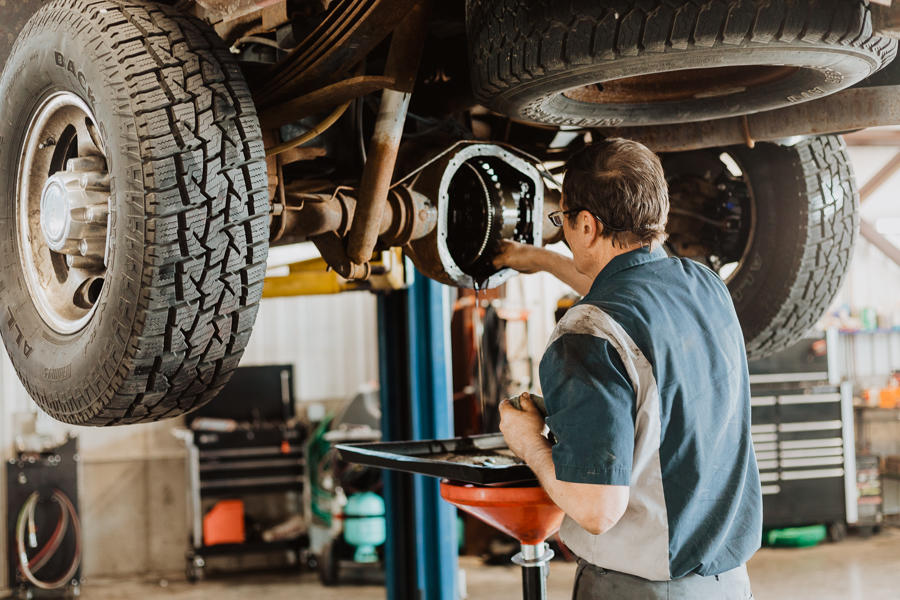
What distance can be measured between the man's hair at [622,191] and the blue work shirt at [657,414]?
4cm

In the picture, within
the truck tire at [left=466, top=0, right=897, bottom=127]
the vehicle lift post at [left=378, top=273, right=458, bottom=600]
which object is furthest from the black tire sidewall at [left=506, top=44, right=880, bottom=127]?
the vehicle lift post at [left=378, top=273, right=458, bottom=600]

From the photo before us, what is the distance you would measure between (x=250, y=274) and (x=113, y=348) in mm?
274

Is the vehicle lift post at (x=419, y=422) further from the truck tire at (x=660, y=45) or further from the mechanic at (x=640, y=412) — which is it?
the mechanic at (x=640, y=412)

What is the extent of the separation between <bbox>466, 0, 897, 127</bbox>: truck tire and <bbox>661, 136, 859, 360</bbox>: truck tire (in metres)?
0.69

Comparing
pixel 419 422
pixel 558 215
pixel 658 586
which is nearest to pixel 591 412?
pixel 658 586

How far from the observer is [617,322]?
1.49 m

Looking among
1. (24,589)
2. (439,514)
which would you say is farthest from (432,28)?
(24,589)

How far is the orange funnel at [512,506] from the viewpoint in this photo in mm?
1646

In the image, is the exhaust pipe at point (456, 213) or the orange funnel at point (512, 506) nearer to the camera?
the orange funnel at point (512, 506)

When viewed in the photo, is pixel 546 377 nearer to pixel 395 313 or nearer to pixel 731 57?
pixel 731 57

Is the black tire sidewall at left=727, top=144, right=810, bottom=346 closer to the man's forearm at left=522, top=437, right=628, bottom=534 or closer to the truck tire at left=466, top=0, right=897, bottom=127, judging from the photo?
the truck tire at left=466, top=0, right=897, bottom=127

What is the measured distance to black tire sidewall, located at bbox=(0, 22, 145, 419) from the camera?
62.2 inches

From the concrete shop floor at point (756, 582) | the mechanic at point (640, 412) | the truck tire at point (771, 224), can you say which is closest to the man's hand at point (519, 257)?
the mechanic at point (640, 412)

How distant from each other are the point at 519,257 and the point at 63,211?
104 cm
